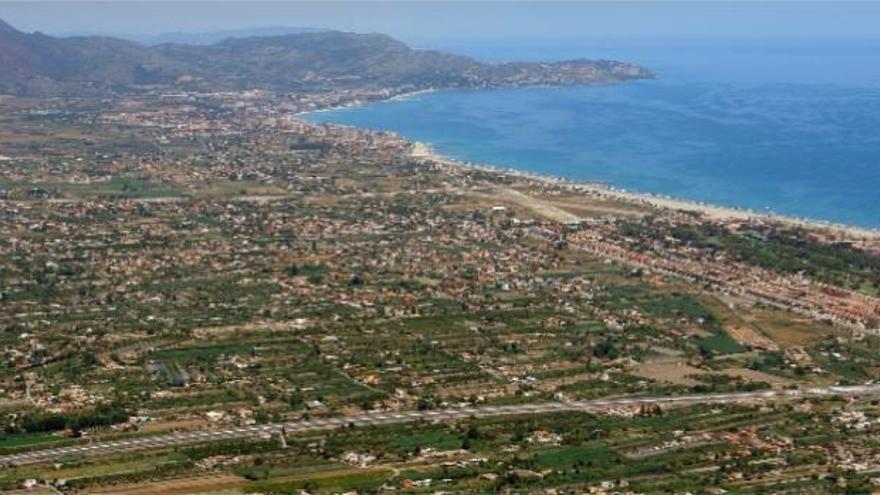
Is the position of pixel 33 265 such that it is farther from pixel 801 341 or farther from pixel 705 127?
pixel 705 127

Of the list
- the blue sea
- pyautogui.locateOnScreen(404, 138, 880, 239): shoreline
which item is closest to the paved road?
pyautogui.locateOnScreen(404, 138, 880, 239): shoreline

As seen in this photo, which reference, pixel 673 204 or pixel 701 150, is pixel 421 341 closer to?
pixel 673 204

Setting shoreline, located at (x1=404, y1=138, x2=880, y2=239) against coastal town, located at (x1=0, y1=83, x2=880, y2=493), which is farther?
shoreline, located at (x1=404, y1=138, x2=880, y2=239)

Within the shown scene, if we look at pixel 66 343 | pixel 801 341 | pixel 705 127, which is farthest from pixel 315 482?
pixel 705 127

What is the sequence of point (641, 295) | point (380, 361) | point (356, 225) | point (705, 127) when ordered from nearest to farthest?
point (380, 361) < point (641, 295) < point (356, 225) < point (705, 127)

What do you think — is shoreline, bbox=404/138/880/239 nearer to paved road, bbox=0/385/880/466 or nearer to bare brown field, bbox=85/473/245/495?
paved road, bbox=0/385/880/466
